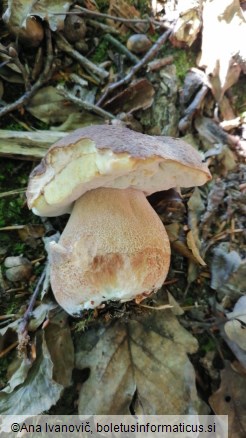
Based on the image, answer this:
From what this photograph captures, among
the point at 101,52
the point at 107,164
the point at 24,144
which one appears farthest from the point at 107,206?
the point at 101,52

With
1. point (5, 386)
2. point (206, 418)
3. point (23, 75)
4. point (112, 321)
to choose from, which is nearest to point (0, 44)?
point (23, 75)

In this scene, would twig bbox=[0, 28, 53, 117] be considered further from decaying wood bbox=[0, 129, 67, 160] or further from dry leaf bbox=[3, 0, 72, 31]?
decaying wood bbox=[0, 129, 67, 160]

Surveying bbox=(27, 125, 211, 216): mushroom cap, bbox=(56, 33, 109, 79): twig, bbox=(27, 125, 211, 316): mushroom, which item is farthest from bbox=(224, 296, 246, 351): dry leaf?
bbox=(56, 33, 109, 79): twig

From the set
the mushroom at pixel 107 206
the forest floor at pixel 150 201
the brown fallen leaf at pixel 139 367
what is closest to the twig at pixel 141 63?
the forest floor at pixel 150 201

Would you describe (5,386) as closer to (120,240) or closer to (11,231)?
(11,231)

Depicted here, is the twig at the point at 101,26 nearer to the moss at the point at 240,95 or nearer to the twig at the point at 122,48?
the twig at the point at 122,48

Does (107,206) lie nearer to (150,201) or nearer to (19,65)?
(150,201)

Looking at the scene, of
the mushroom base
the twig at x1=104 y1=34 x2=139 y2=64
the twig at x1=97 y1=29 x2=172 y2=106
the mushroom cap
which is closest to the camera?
the mushroom cap
